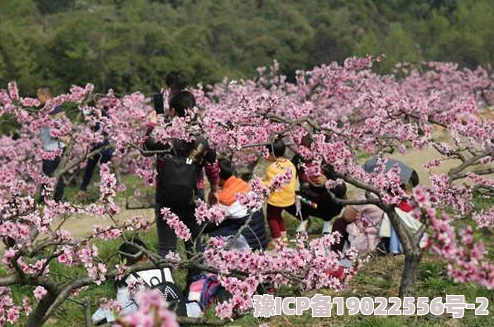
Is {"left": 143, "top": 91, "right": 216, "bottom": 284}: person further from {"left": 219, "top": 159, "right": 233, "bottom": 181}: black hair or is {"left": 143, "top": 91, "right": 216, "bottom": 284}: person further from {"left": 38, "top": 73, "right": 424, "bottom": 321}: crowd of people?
{"left": 219, "top": 159, "right": 233, "bottom": 181}: black hair

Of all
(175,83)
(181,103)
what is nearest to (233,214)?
(181,103)

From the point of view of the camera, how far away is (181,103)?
5355 mm

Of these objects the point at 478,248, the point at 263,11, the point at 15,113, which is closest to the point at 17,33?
the point at 15,113

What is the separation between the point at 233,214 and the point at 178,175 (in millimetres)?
999

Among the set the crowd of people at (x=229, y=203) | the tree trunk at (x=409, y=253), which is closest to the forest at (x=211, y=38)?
the crowd of people at (x=229, y=203)

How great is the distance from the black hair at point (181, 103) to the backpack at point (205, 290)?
1475 mm

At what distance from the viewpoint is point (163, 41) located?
38.2 meters

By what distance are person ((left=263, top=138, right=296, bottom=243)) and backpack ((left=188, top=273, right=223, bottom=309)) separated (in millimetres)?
1411

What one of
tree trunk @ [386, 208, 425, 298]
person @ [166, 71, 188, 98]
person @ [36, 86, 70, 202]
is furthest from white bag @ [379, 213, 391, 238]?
person @ [36, 86, 70, 202]

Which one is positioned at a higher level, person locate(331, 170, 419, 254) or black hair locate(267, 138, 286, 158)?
black hair locate(267, 138, 286, 158)

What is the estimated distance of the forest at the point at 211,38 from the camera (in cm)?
3519

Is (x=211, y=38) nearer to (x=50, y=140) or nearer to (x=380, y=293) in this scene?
(x=50, y=140)

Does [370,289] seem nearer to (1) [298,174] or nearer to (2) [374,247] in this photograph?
(2) [374,247]

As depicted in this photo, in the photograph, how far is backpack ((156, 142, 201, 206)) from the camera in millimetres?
5023
